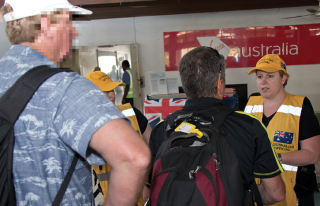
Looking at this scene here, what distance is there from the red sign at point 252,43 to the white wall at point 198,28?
134mm

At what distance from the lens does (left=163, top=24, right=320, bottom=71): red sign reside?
18.6 feet

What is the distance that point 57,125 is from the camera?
0.62 metres

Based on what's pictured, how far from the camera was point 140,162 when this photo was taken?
0.57m

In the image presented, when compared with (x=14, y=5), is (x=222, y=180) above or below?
below

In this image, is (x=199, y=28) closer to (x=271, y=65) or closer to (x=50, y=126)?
(x=271, y=65)

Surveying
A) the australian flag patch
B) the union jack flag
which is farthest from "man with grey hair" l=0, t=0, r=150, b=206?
the union jack flag

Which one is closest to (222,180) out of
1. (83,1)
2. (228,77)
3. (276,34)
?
(83,1)

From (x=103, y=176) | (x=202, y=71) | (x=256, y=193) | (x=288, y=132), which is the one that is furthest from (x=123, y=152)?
(x=288, y=132)

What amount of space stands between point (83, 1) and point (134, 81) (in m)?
2.53

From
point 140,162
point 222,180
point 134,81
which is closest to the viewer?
point 140,162

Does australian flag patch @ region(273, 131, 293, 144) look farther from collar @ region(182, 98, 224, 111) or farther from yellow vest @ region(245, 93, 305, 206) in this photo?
collar @ region(182, 98, 224, 111)

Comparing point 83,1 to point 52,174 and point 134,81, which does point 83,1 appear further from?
point 52,174

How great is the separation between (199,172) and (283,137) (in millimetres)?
1027

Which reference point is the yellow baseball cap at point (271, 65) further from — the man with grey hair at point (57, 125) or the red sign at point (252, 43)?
the red sign at point (252, 43)
